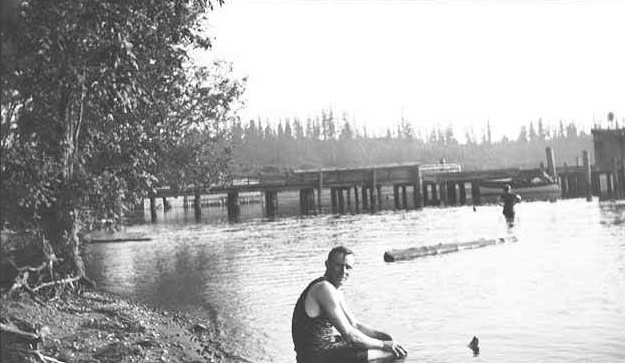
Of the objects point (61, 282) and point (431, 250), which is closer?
point (61, 282)

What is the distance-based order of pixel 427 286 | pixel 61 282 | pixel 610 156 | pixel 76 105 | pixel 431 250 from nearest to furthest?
pixel 76 105 < pixel 61 282 < pixel 427 286 < pixel 431 250 < pixel 610 156

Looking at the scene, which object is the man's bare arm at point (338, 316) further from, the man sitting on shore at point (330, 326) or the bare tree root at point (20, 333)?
the bare tree root at point (20, 333)

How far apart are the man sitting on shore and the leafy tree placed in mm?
4173

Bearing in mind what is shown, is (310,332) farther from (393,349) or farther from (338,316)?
(393,349)

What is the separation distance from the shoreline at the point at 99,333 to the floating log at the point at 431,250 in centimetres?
1067

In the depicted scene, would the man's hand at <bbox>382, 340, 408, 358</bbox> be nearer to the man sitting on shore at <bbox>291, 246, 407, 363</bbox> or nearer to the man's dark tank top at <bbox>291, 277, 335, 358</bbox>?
the man sitting on shore at <bbox>291, 246, 407, 363</bbox>

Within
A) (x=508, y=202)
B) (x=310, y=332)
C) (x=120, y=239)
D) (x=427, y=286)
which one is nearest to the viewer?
(x=310, y=332)

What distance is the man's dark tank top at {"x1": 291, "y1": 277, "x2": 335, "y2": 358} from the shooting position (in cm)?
757

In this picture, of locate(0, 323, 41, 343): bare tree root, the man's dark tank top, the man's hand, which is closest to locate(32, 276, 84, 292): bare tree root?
locate(0, 323, 41, 343): bare tree root

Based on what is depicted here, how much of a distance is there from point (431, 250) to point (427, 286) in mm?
7093

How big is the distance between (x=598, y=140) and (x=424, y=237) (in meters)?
48.8

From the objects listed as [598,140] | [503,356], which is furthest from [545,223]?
[598,140]

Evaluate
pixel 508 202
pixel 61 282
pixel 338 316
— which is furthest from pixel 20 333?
pixel 508 202

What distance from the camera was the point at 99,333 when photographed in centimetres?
1105
